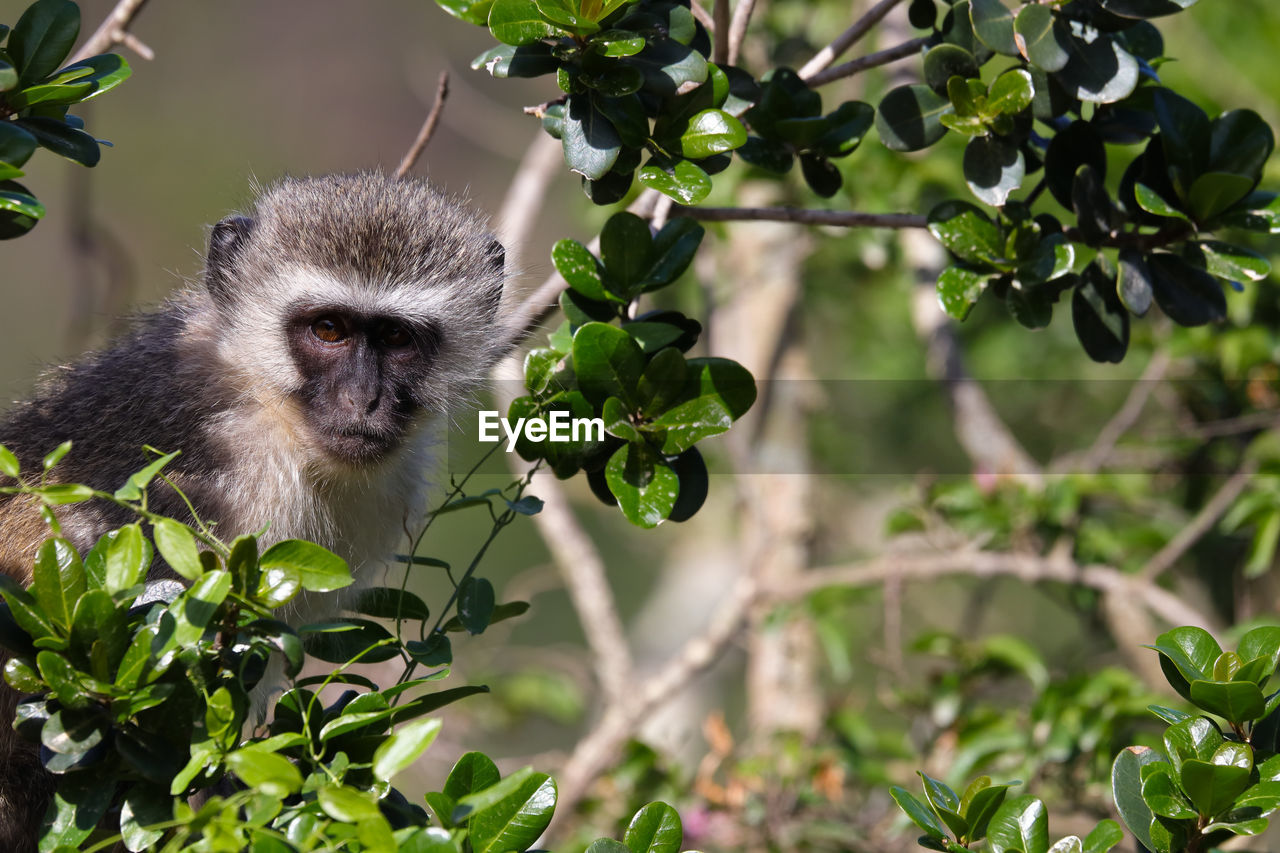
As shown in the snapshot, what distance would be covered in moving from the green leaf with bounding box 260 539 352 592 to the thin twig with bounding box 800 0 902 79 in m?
1.31

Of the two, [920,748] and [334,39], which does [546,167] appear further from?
[334,39]

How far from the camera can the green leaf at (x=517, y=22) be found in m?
1.61

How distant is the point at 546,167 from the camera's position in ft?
12.1

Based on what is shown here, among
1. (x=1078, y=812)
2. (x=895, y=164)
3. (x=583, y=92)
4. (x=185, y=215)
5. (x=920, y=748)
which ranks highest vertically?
(x=583, y=92)

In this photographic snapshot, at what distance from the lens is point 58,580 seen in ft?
4.41

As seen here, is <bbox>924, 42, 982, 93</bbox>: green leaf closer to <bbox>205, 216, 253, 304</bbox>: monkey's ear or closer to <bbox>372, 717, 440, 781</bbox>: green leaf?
<bbox>372, 717, 440, 781</bbox>: green leaf

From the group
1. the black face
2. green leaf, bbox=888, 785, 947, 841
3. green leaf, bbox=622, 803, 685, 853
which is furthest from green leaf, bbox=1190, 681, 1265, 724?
the black face

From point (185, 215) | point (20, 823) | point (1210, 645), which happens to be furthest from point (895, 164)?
point (185, 215)

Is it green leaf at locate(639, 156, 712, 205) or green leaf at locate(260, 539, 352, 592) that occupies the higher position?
green leaf at locate(639, 156, 712, 205)

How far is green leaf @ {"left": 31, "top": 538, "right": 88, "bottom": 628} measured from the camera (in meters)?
1.34

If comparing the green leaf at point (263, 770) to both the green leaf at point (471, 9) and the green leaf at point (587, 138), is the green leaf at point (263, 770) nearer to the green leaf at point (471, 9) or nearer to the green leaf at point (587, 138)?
the green leaf at point (587, 138)

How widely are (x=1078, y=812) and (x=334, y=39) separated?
1125 centimetres

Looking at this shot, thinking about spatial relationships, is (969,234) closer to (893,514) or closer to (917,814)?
(917,814)

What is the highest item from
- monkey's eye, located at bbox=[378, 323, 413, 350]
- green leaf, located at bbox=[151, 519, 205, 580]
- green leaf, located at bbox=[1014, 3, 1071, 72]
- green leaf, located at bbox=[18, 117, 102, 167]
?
green leaf, located at bbox=[18, 117, 102, 167]
